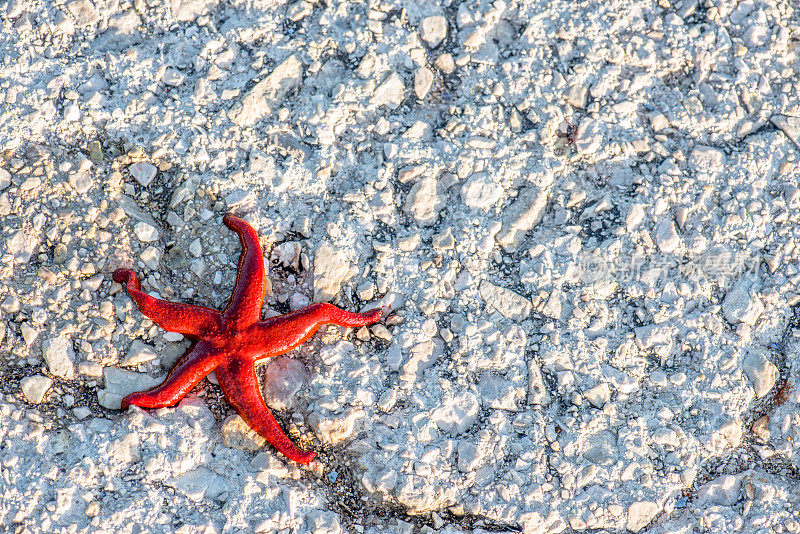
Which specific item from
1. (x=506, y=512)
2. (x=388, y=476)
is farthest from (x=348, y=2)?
(x=506, y=512)

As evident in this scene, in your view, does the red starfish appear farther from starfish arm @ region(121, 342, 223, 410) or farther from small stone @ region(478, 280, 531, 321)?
small stone @ region(478, 280, 531, 321)

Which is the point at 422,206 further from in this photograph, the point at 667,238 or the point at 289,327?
the point at 667,238

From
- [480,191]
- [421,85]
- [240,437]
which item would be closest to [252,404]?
[240,437]

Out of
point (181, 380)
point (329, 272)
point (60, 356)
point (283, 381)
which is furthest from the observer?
point (329, 272)

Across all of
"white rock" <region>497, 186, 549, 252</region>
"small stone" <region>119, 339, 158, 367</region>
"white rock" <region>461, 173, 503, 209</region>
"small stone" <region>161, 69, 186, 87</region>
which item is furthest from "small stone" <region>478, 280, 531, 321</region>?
"small stone" <region>161, 69, 186, 87</region>

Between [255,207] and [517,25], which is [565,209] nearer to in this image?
[517,25]

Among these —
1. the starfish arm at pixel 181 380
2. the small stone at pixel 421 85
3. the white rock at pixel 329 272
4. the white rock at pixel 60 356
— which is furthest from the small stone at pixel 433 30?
the white rock at pixel 60 356
